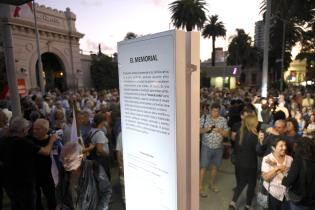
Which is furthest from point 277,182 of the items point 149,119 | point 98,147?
point 98,147

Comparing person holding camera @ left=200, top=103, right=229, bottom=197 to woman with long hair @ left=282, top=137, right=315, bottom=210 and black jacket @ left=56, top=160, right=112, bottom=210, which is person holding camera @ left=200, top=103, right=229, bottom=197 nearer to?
woman with long hair @ left=282, top=137, right=315, bottom=210

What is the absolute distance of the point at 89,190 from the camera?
2.40m

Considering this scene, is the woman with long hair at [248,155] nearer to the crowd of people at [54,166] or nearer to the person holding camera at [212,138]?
the person holding camera at [212,138]

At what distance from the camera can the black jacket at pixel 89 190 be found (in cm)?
240

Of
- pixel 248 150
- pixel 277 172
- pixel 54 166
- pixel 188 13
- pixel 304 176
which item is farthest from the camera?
pixel 188 13

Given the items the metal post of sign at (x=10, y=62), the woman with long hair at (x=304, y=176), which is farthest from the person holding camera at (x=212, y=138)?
the metal post of sign at (x=10, y=62)

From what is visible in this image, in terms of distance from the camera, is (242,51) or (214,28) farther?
(242,51)

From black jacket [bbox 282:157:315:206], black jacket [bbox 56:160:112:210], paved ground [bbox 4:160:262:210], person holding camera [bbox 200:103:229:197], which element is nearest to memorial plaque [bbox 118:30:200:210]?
black jacket [bbox 56:160:112:210]

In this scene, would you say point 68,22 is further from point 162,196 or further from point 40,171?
point 162,196

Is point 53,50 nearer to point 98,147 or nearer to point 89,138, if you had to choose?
point 89,138

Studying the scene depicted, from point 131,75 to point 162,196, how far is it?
1081 mm

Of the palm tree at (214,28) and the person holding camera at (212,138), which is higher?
the palm tree at (214,28)

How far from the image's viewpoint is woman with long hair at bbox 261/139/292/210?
3211 mm

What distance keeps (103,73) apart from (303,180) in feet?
91.4
